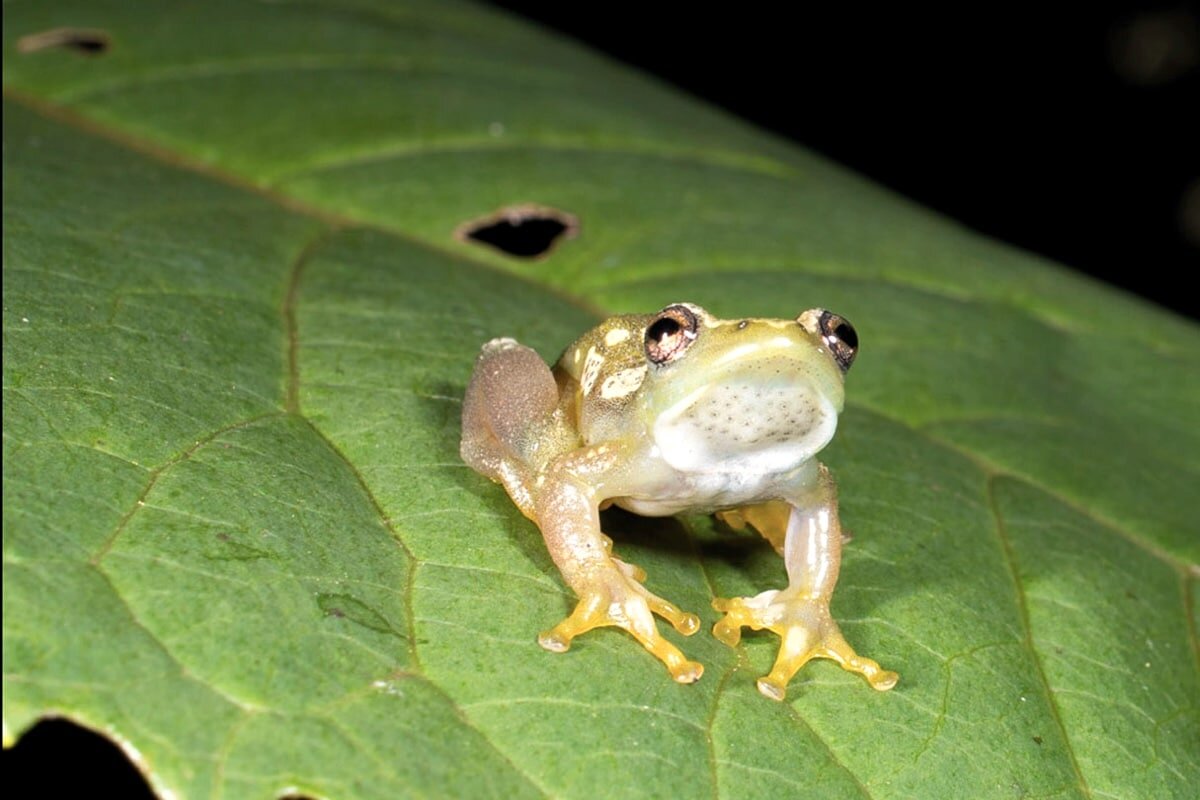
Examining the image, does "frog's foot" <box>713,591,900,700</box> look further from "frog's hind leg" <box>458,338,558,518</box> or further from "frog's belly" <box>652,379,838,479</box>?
"frog's hind leg" <box>458,338,558,518</box>

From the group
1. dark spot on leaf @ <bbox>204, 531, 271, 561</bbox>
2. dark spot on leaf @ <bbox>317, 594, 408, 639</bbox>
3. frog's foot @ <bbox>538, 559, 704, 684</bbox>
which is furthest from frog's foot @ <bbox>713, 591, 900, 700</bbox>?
dark spot on leaf @ <bbox>204, 531, 271, 561</bbox>

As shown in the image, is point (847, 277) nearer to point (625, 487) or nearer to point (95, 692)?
point (625, 487)

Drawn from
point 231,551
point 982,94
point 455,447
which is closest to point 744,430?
point 455,447

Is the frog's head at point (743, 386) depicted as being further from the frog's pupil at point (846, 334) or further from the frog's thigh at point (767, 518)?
the frog's thigh at point (767, 518)

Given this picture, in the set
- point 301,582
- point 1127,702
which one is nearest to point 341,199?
point 301,582

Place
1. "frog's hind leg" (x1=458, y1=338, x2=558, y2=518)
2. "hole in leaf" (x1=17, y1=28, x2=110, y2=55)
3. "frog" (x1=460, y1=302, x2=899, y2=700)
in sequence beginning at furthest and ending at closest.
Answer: "hole in leaf" (x1=17, y1=28, x2=110, y2=55)
"frog's hind leg" (x1=458, y1=338, x2=558, y2=518)
"frog" (x1=460, y1=302, x2=899, y2=700)

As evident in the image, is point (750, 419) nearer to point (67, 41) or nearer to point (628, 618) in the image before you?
point (628, 618)
